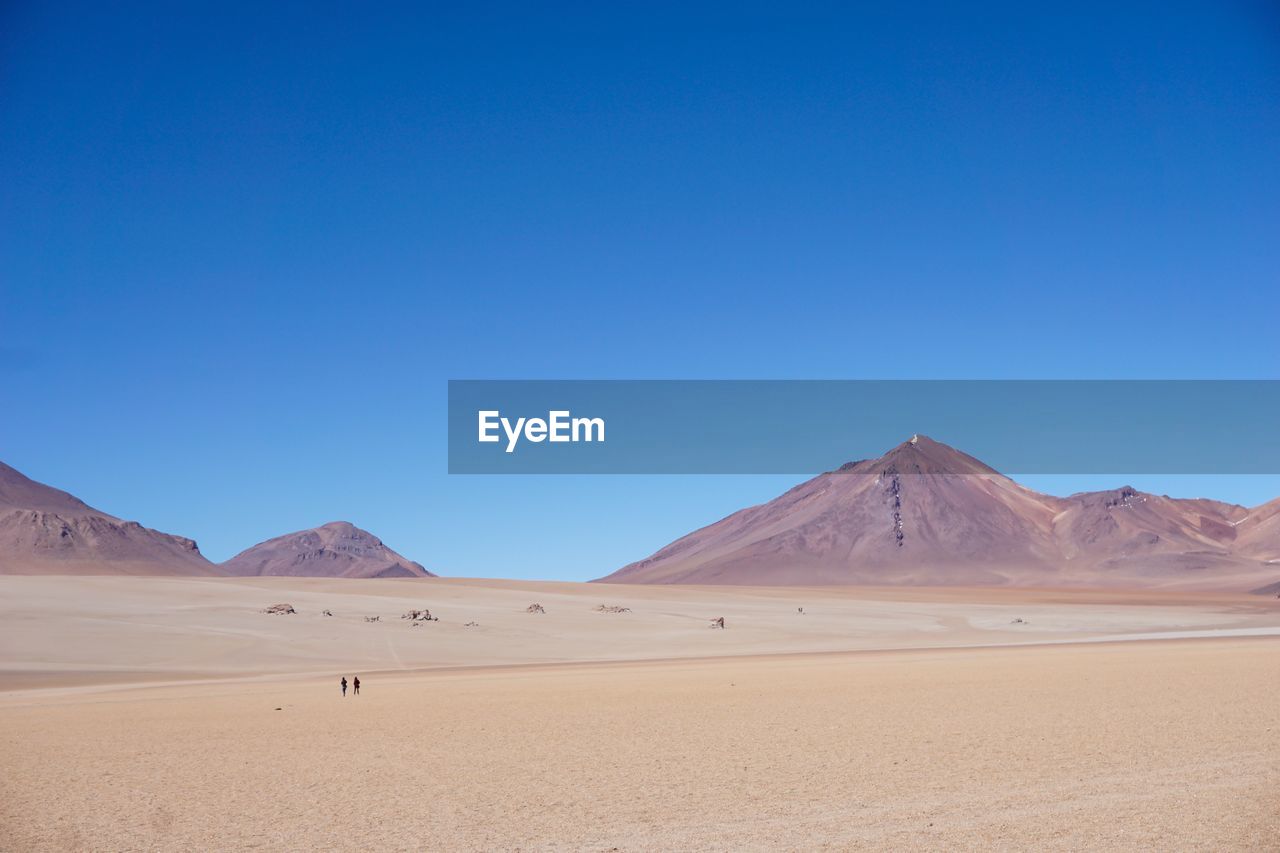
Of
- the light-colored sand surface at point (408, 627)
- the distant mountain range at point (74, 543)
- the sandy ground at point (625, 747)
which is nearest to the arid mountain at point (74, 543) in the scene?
the distant mountain range at point (74, 543)

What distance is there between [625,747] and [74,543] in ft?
503

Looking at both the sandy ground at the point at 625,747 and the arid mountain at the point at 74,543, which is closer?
the sandy ground at the point at 625,747

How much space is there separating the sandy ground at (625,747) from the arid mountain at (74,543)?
10875 centimetres

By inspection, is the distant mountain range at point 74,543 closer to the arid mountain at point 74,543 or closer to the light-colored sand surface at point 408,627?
the arid mountain at point 74,543

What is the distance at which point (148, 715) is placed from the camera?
23.9 m

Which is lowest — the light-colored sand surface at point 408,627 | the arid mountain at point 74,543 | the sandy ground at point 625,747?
the sandy ground at point 625,747

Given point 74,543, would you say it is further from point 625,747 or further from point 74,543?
point 625,747

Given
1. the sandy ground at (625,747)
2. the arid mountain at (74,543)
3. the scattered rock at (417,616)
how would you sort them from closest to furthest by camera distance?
the sandy ground at (625,747) → the scattered rock at (417,616) → the arid mountain at (74,543)

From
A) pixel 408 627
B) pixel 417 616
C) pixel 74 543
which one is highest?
pixel 74 543

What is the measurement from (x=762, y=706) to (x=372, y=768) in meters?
9.91

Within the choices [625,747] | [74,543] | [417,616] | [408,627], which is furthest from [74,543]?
[625,747]

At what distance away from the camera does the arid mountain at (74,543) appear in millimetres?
143250

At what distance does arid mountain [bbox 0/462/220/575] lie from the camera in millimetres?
143250

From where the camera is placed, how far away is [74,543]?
497 ft
